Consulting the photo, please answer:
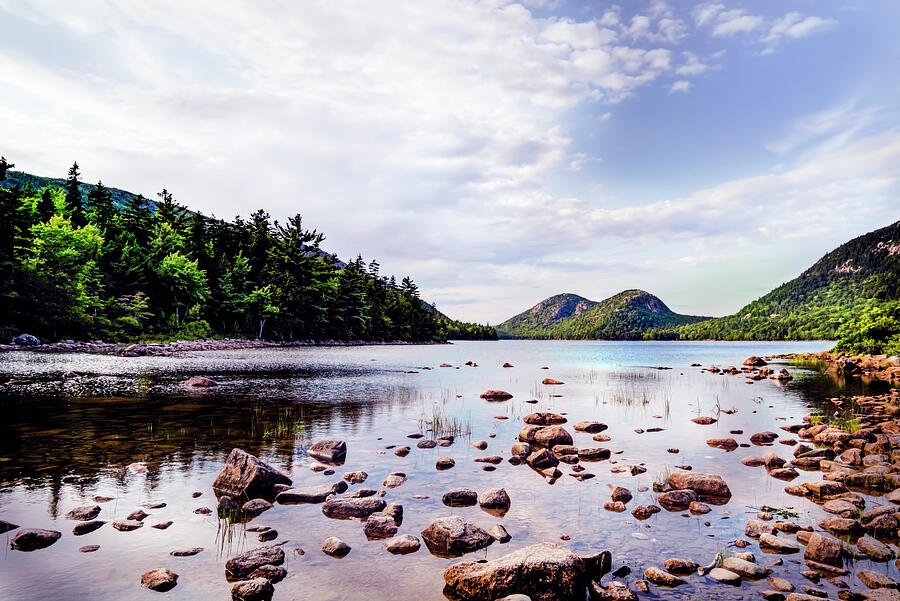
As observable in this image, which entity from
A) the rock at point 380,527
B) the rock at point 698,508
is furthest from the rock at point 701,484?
the rock at point 380,527

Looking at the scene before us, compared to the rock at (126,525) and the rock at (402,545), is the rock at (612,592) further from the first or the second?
the rock at (126,525)

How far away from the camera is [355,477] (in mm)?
13688

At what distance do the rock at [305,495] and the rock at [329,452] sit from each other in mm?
3482

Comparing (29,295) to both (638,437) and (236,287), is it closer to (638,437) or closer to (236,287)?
(236,287)

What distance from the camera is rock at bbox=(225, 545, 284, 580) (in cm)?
792

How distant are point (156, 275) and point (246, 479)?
9366 centimetres

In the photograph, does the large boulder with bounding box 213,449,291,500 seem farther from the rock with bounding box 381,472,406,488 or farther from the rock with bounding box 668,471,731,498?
the rock with bounding box 668,471,731,498

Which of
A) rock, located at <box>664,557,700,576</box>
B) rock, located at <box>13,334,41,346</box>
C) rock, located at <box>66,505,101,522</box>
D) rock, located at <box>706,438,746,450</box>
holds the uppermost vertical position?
rock, located at <box>13,334,41,346</box>

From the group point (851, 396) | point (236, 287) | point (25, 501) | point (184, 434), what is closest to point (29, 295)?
point (236, 287)

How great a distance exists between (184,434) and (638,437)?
1907cm

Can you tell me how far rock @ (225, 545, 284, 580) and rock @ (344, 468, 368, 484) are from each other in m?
4.75

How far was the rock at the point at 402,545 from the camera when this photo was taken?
907 cm

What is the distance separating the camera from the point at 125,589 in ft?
24.3

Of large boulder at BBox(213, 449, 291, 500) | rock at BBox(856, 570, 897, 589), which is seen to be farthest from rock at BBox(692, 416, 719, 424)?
large boulder at BBox(213, 449, 291, 500)
